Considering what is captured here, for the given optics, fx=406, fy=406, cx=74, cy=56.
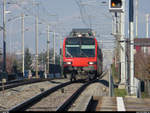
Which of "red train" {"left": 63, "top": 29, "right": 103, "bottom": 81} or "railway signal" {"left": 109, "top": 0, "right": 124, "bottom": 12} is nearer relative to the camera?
"railway signal" {"left": 109, "top": 0, "right": 124, "bottom": 12}

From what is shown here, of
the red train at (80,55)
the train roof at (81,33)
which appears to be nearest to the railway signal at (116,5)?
the red train at (80,55)

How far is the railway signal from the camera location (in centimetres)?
1348

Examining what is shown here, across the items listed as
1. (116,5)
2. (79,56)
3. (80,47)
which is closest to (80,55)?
(79,56)

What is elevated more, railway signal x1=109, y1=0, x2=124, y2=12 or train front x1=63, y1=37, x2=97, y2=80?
railway signal x1=109, y1=0, x2=124, y2=12

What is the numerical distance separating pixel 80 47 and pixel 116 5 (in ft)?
49.0

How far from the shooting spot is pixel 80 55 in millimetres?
28234

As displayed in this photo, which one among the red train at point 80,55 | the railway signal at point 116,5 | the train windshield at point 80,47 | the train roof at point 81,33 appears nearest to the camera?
the railway signal at point 116,5

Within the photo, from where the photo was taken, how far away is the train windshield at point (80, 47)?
92.8ft

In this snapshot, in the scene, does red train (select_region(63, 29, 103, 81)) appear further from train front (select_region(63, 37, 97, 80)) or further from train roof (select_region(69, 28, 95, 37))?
train roof (select_region(69, 28, 95, 37))

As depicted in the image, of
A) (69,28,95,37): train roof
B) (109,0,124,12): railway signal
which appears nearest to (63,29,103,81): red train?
(69,28,95,37): train roof

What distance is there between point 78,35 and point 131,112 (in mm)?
18944

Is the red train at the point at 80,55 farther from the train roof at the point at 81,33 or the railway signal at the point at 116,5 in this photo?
the railway signal at the point at 116,5

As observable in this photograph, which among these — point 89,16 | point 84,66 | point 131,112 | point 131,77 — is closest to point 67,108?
point 131,112

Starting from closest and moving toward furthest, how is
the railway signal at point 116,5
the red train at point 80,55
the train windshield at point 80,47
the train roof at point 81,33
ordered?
1. the railway signal at point 116,5
2. the red train at point 80,55
3. the train windshield at point 80,47
4. the train roof at point 81,33
